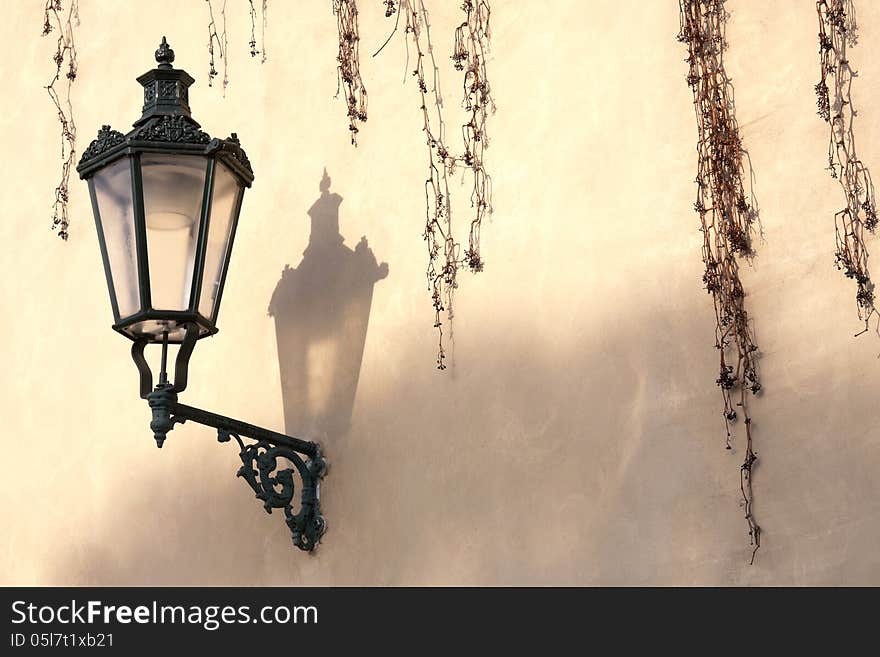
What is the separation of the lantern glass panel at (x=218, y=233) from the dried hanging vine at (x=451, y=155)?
1.55 ft

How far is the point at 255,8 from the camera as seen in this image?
12.2ft

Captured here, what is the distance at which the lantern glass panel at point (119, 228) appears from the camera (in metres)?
2.86

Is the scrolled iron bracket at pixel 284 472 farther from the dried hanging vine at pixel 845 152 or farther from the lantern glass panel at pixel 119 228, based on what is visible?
the dried hanging vine at pixel 845 152

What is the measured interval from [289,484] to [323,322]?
0.42 meters

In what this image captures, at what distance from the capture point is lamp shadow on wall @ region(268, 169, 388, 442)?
3.26 meters

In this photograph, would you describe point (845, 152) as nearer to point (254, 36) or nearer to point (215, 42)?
point (254, 36)

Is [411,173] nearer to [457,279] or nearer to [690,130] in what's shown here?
[457,279]

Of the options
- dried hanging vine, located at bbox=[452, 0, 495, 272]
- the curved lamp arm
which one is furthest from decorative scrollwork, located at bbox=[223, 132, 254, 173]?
dried hanging vine, located at bbox=[452, 0, 495, 272]

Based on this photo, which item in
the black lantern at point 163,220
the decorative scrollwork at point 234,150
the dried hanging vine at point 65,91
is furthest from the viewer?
the dried hanging vine at point 65,91

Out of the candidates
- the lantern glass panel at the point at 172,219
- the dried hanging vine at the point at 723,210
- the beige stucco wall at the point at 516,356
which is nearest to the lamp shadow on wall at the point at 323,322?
the beige stucco wall at the point at 516,356

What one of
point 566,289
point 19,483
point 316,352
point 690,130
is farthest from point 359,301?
point 19,483

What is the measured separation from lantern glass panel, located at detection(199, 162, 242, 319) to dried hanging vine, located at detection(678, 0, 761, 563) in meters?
1.00

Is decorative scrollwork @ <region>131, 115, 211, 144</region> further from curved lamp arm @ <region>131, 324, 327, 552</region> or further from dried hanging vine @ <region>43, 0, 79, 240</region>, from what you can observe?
dried hanging vine @ <region>43, 0, 79, 240</region>

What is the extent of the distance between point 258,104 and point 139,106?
49 centimetres
